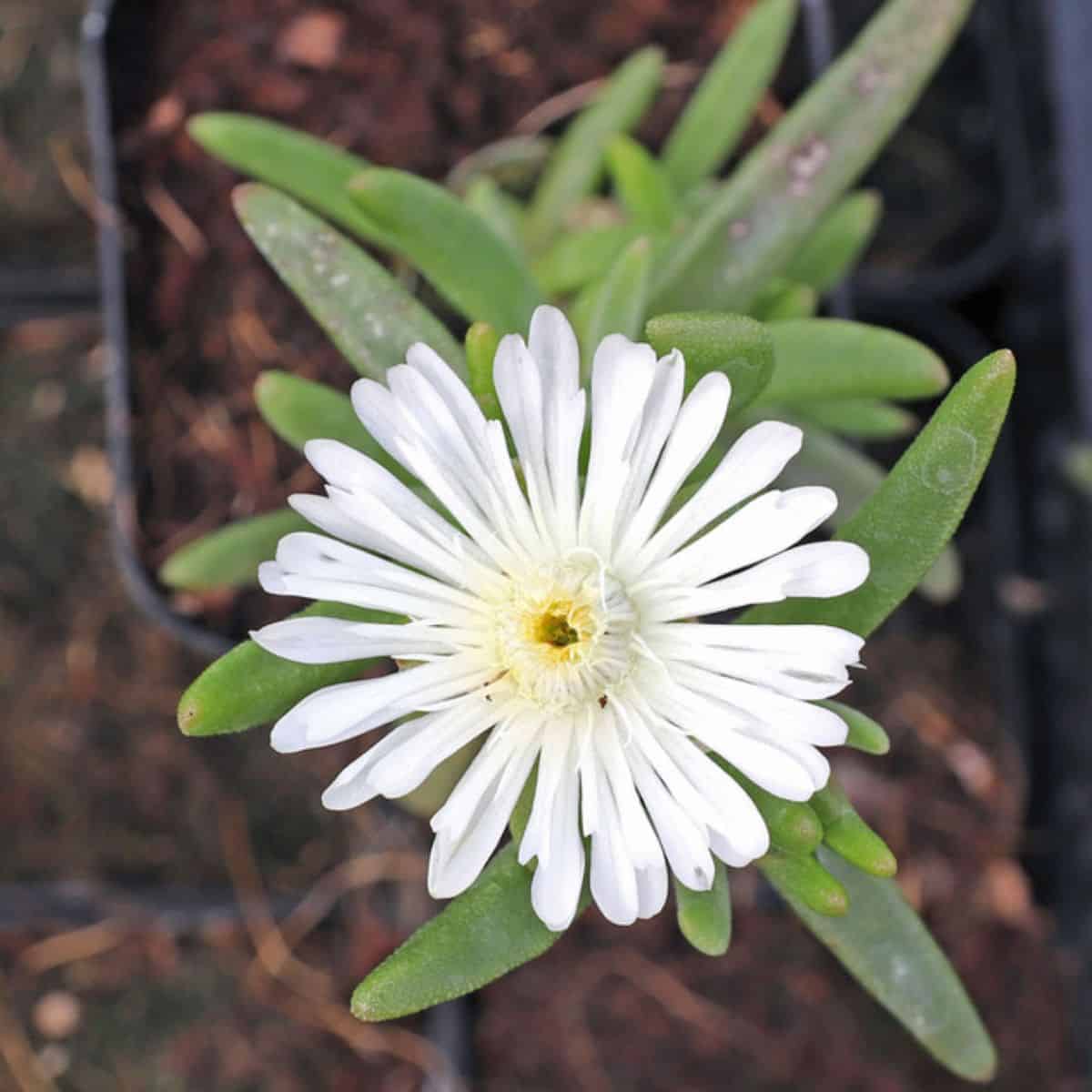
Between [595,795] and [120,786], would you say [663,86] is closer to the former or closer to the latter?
[595,795]

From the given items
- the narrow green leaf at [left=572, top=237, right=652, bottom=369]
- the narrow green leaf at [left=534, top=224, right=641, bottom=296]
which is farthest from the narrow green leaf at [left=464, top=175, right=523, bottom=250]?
the narrow green leaf at [left=572, top=237, right=652, bottom=369]

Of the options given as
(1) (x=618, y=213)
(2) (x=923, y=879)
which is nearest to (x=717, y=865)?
(1) (x=618, y=213)

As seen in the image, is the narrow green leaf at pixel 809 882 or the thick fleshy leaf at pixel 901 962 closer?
the narrow green leaf at pixel 809 882

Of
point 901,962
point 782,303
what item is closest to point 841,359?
point 782,303

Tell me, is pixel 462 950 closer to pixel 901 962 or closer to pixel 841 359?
pixel 901 962

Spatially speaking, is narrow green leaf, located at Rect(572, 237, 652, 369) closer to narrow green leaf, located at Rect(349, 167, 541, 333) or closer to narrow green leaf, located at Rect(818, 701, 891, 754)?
narrow green leaf, located at Rect(349, 167, 541, 333)

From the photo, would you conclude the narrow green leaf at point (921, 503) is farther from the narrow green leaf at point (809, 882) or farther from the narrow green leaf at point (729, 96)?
the narrow green leaf at point (729, 96)

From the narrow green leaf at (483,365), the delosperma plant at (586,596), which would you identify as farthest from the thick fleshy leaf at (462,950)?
the narrow green leaf at (483,365)
